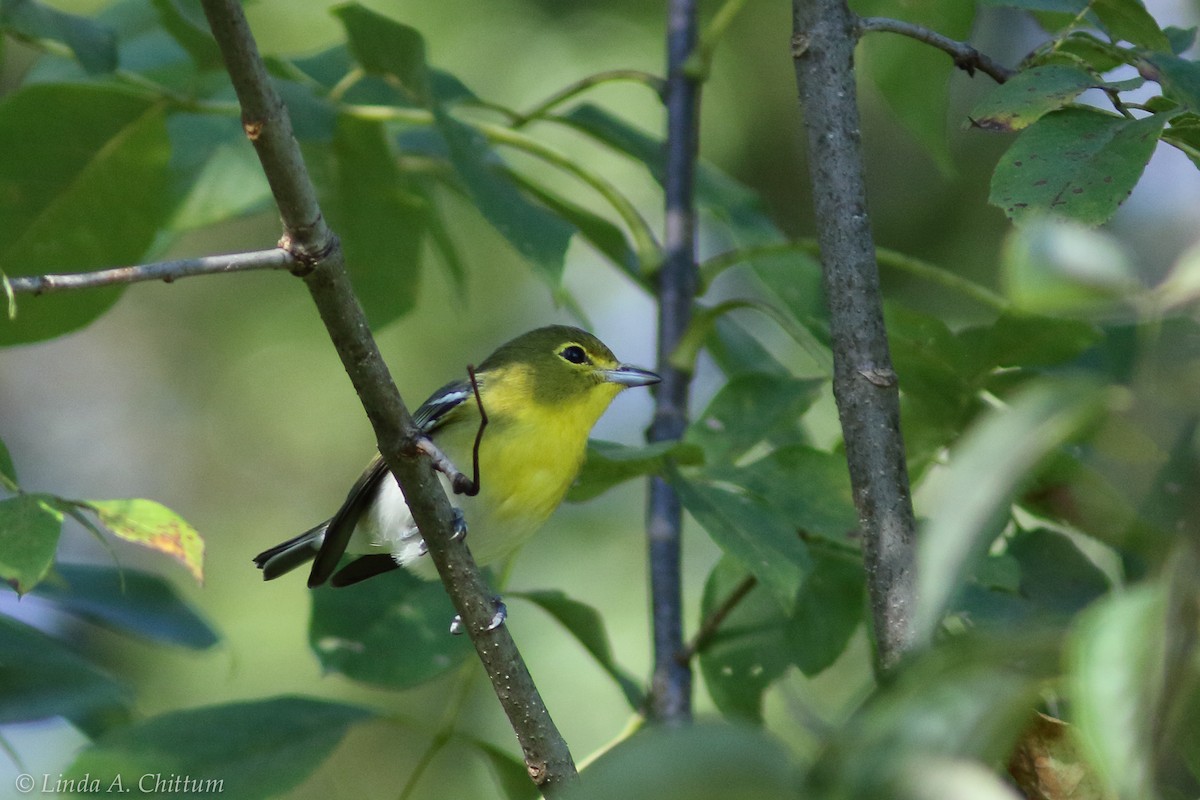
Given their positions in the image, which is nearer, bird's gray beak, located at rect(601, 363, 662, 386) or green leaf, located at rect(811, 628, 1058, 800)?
green leaf, located at rect(811, 628, 1058, 800)

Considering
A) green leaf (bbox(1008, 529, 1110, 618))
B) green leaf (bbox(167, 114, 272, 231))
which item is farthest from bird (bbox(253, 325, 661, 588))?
green leaf (bbox(1008, 529, 1110, 618))

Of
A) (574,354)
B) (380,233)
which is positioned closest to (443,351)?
(574,354)

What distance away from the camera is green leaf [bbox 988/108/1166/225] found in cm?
185

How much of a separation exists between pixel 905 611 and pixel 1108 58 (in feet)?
3.79

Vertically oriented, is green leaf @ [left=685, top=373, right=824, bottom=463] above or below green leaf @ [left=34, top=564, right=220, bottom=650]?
above

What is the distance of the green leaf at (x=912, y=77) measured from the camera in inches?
126

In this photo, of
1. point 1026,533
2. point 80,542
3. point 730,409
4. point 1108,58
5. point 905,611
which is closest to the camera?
point 905,611

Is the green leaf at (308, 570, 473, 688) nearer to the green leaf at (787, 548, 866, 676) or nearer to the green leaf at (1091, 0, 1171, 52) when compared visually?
the green leaf at (787, 548, 866, 676)

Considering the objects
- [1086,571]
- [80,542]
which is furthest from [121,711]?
[80,542]

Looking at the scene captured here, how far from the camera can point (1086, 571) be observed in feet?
9.25

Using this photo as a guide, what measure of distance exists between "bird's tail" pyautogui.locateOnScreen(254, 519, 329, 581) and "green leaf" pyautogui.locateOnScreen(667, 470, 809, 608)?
1867 mm

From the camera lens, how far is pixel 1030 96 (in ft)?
6.52

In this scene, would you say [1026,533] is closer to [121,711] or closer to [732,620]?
[732,620]

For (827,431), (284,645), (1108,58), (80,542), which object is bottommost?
(80,542)
